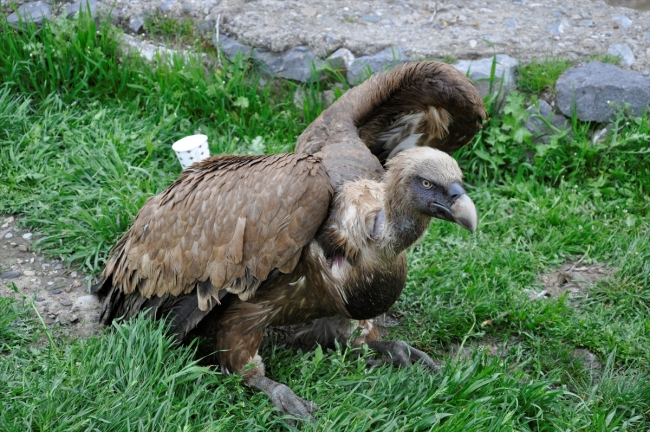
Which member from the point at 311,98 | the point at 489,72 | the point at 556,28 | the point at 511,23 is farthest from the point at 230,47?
the point at 556,28

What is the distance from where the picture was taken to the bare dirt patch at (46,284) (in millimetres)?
4441

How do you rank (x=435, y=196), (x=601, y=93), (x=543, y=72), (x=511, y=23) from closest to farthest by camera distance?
1. (x=435, y=196)
2. (x=601, y=93)
3. (x=543, y=72)
4. (x=511, y=23)

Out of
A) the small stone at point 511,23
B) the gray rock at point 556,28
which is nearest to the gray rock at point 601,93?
the gray rock at point 556,28

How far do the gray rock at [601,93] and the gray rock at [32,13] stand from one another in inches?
151

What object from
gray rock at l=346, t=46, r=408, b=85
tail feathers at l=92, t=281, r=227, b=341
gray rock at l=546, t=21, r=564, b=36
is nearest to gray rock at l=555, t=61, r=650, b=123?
gray rock at l=546, t=21, r=564, b=36

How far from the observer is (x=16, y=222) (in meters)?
5.16

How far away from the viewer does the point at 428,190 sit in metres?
3.39

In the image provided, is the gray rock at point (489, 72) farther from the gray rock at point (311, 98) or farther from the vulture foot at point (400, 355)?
the vulture foot at point (400, 355)

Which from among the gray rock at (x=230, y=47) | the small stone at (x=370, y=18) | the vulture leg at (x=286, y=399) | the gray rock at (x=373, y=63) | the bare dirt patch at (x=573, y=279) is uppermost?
the gray rock at (x=230, y=47)

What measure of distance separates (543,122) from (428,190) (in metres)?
2.66

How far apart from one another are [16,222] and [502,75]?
11.0ft

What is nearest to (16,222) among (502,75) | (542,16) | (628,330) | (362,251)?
(362,251)

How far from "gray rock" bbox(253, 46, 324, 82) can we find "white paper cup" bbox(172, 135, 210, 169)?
101cm

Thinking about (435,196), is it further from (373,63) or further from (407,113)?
(373,63)
